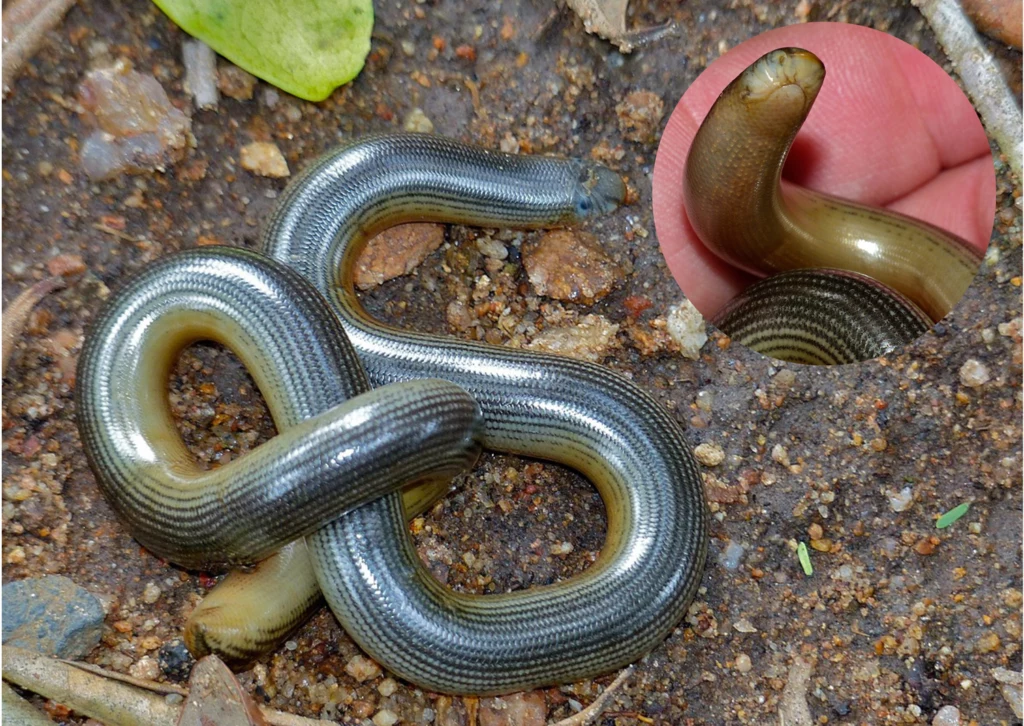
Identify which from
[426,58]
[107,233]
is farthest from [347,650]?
[426,58]

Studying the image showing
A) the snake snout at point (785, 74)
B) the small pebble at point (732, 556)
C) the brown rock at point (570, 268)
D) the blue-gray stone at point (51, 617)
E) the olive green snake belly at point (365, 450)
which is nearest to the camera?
the snake snout at point (785, 74)

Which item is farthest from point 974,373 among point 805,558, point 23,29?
point 23,29

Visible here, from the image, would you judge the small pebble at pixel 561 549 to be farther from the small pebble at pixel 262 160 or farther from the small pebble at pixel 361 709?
the small pebble at pixel 262 160

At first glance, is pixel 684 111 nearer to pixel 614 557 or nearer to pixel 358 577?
pixel 614 557

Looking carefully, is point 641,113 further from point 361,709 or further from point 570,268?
point 361,709

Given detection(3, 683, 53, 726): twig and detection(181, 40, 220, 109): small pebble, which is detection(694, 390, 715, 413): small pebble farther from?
detection(3, 683, 53, 726): twig

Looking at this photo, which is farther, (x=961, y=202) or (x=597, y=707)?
(x=961, y=202)

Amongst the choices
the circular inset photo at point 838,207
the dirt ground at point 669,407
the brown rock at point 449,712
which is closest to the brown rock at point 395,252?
the dirt ground at point 669,407

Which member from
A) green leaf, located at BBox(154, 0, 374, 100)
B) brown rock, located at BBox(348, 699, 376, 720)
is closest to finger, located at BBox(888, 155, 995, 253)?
green leaf, located at BBox(154, 0, 374, 100)
